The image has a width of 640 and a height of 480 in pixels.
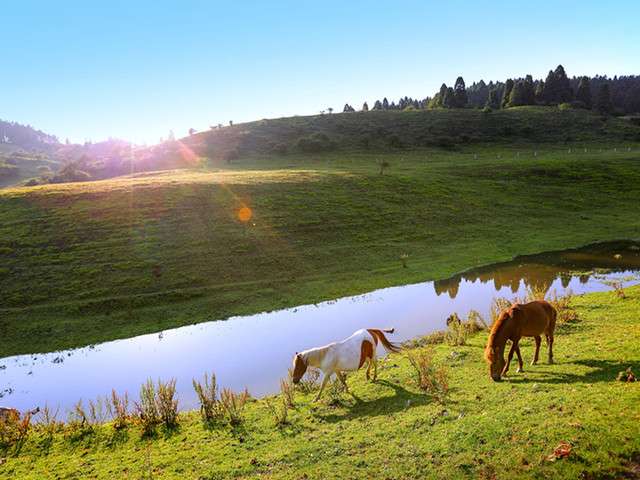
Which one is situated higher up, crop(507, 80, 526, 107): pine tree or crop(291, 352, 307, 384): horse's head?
crop(507, 80, 526, 107): pine tree

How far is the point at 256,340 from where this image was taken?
22.0 meters

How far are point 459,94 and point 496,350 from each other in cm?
13765

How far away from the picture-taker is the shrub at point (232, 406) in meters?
12.2

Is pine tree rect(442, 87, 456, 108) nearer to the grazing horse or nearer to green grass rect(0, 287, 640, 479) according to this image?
green grass rect(0, 287, 640, 479)

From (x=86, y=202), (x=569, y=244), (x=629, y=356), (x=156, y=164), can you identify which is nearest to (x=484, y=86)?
(x=156, y=164)

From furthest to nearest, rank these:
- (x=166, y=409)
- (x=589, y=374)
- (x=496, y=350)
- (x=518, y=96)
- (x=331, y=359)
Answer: (x=518, y=96) < (x=331, y=359) < (x=166, y=409) < (x=496, y=350) < (x=589, y=374)

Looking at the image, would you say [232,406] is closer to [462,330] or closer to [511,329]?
[511,329]

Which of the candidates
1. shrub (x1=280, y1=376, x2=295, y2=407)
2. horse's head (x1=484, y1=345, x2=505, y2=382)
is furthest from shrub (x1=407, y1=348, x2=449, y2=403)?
shrub (x1=280, y1=376, x2=295, y2=407)

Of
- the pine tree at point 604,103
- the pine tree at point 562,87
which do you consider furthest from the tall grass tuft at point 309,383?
the pine tree at point 562,87

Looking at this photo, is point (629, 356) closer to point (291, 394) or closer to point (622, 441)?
point (622, 441)

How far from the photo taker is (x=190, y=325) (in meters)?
24.3

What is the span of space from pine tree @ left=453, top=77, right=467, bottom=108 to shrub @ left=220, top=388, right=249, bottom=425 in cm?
13619

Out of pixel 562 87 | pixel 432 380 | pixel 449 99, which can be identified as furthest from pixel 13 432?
pixel 562 87

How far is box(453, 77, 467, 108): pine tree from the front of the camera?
134 meters
